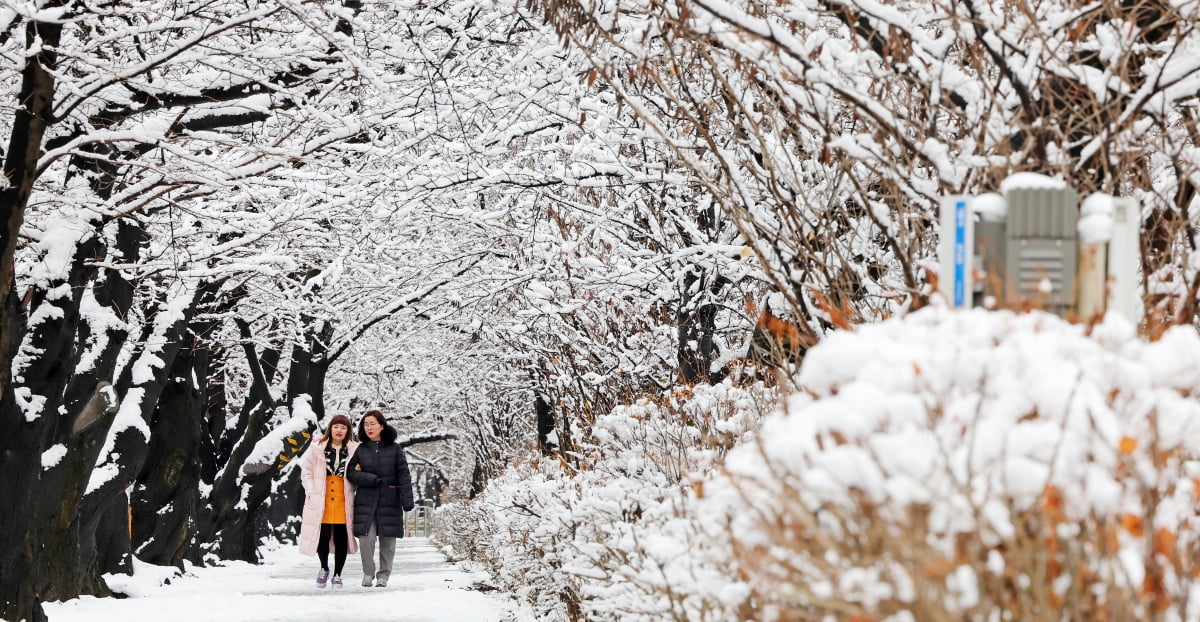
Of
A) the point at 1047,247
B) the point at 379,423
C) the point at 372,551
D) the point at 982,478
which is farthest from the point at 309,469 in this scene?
the point at 982,478

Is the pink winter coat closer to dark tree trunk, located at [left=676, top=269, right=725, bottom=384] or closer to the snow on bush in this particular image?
dark tree trunk, located at [left=676, top=269, right=725, bottom=384]

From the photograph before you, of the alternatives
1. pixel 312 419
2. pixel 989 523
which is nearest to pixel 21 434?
pixel 989 523

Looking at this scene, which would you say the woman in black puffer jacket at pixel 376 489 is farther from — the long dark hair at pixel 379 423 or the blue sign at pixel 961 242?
the blue sign at pixel 961 242

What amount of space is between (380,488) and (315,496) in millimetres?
589

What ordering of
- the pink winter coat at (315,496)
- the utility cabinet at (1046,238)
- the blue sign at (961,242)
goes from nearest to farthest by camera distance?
1. the utility cabinet at (1046,238)
2. the blue sign at (961,242)
3. the pink winter coat at (315,496)

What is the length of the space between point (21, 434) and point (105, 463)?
3635mm

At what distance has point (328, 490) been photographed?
12328mm

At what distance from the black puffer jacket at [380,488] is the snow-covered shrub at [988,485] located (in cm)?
1018

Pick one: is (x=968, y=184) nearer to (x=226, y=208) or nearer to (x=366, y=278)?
(x=226, y=208)

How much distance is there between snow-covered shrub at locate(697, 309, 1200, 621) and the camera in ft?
7.06

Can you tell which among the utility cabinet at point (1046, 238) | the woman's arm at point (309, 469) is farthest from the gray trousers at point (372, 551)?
the utility cabinet at point (1046, 238)

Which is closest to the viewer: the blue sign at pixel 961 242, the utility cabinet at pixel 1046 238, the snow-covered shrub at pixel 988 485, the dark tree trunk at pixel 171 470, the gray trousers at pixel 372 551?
the snow-covered shrub at pixel 988 485

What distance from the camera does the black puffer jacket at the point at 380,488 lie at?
1229 cm

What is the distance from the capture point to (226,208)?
12352mm
